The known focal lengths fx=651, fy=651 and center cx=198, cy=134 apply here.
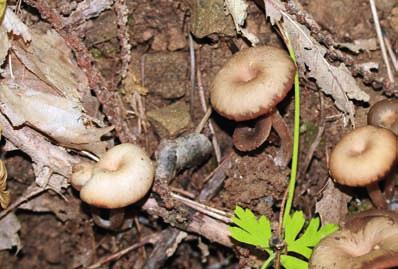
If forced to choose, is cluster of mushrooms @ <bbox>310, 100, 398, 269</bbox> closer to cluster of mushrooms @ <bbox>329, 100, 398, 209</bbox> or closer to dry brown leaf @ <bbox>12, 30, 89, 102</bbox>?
cluster of mushrooms @ <bbox>329, 100, 398, 209</bbox>

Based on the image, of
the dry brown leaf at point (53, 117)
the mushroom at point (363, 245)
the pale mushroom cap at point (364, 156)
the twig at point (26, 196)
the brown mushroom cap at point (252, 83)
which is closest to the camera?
the mushroom at point (363, 245)

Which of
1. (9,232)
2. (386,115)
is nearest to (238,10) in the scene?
(386,115)

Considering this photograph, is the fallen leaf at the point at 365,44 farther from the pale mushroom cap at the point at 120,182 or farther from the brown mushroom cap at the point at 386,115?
the pale mushroom cap at the point at 120,182

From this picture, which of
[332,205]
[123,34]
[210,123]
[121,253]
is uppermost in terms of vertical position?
[123,34]

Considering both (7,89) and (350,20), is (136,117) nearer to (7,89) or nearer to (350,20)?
(7,89)

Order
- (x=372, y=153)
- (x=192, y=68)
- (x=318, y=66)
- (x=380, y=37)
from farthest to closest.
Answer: (x=192, y=68)
(x=380, y=37)
(x=318, y=66)
(x=372, y=153)

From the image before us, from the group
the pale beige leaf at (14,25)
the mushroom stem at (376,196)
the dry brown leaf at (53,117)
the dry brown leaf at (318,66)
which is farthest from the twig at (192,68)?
the mushroom stem at (376,196)

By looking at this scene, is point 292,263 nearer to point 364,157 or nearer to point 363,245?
point 363,245
